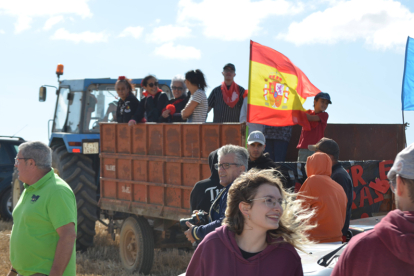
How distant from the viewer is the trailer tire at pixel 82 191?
866cm

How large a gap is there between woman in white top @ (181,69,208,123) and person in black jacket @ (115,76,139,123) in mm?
1091

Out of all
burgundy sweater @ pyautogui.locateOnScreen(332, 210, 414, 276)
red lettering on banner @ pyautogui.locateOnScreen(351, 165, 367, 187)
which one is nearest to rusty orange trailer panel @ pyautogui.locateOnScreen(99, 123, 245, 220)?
red lettering on banner @ pyautogui.locateOnScreen(351, 165, 367, 187)

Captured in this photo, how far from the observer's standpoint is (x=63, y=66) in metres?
10.5

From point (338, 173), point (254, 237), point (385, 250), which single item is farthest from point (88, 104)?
point (385, 250)

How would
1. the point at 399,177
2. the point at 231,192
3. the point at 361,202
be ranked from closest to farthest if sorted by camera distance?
the point at 399,177, the point at 231,192, the point at 361,202

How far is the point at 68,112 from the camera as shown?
390 inches

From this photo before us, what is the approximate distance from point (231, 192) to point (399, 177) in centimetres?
91

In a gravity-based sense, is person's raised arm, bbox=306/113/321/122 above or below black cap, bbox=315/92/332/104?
below

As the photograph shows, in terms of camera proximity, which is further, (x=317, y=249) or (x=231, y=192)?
(x=317, y=249)

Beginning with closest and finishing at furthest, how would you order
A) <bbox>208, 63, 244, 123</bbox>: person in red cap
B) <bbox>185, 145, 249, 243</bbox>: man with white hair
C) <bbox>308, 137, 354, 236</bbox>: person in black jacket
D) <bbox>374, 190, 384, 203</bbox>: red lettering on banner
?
<bbox>185, 145, 249, 243</bbox>: man with white hair < <bbox>308, 137, 354, 236</bbox>: person in black jacket < <bbox>374, 190, 384, 203</bbox>: red lettering on banner < <bbox>208, 63, 244, 123</bbox>: person in red cap

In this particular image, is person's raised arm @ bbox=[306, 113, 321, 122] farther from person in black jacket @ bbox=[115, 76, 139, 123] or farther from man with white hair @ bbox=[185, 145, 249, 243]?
man with white hair @ bbox=[185, 145, 249, 243]

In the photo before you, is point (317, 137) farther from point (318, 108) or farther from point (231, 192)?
point (231, 192)

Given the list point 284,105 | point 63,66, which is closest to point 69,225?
point 284,105

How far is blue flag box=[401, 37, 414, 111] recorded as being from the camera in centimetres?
732
